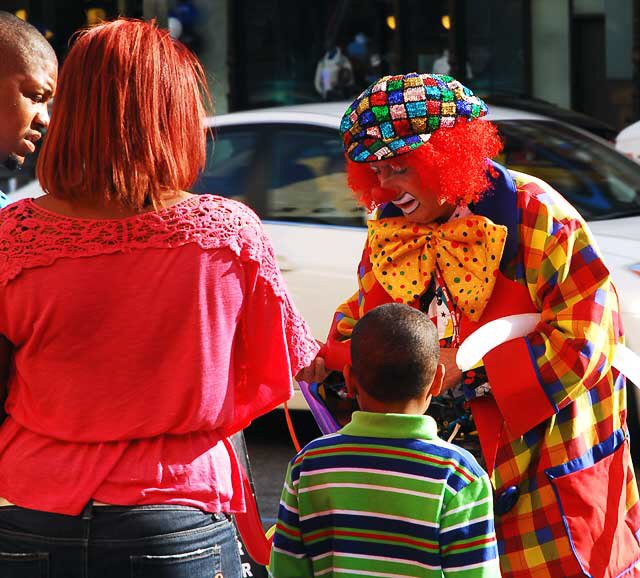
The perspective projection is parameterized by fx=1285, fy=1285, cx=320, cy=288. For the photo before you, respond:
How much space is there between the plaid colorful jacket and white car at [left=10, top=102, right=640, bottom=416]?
10.1 feet

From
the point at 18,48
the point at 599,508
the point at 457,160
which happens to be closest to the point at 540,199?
the point at 457,160

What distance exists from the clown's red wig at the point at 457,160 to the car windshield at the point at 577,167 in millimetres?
3472

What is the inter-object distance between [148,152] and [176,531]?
68cm

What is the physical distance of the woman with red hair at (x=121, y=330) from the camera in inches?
89.1

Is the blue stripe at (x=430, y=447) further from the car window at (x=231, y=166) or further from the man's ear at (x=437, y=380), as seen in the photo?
the car window at (x=231, y=166)

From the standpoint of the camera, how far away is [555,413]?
2998mm

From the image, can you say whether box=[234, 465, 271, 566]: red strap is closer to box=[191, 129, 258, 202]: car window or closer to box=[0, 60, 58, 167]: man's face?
box=[0, 60, 58, 167]: man's face

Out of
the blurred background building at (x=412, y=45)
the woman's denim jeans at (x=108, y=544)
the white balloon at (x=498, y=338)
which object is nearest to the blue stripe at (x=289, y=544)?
the woman's denim jeans at (x=108, y=544)

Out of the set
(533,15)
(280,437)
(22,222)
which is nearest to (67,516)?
(22,222)

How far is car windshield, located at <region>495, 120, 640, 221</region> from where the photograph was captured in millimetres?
6660

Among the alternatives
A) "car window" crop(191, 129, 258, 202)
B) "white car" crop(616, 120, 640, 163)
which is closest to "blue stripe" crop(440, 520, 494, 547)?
"car window" crop(191, 129, 258, 202)

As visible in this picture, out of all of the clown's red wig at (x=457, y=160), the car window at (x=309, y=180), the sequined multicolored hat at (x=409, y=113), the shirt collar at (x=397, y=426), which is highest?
the sequined multicolored hat at (x=409, y=113)

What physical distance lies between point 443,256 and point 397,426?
2.62ft

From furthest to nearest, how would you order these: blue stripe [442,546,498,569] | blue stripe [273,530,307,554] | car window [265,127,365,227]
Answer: car window [265,127,365,227] < blue stripe [273,530,307,554] < blue stripe [442,546,498,569]
